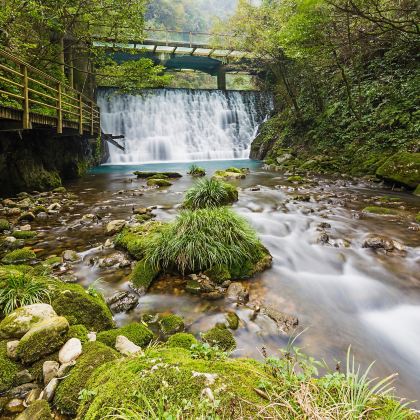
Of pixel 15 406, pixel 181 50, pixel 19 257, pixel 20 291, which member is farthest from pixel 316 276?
pixel 181 50

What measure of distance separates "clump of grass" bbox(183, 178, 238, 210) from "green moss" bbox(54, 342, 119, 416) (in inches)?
217

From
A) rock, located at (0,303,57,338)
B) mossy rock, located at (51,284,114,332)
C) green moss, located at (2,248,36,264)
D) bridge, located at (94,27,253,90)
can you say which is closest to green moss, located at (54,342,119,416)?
rock, located at (0,303,57,338)

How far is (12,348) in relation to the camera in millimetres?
2289

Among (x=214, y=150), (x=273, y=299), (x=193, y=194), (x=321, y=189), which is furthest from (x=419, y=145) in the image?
(x=214, y=150)

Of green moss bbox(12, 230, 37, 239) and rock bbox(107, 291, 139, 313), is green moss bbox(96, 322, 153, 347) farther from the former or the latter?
green moss bbox(12, 230, 37, 239)

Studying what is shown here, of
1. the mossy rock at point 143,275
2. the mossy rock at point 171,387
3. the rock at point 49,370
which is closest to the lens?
the mossy rock at point 171,387

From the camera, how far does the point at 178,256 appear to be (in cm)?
455

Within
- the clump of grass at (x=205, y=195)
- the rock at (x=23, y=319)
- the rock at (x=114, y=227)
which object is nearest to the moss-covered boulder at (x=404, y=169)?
the clump of grass at (x=205, y=195)

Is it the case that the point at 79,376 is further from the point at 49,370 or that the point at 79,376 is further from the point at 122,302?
the point at 122,302

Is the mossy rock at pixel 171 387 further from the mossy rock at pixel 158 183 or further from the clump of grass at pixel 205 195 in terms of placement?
the mossy rock at pixel 158 183

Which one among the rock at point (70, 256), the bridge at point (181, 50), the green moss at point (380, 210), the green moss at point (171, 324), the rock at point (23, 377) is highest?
the bridge at point (181, 50)

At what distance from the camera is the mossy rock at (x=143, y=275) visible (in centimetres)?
422

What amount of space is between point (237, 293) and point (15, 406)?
2.56 meters

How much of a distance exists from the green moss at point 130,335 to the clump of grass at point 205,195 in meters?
4.80
